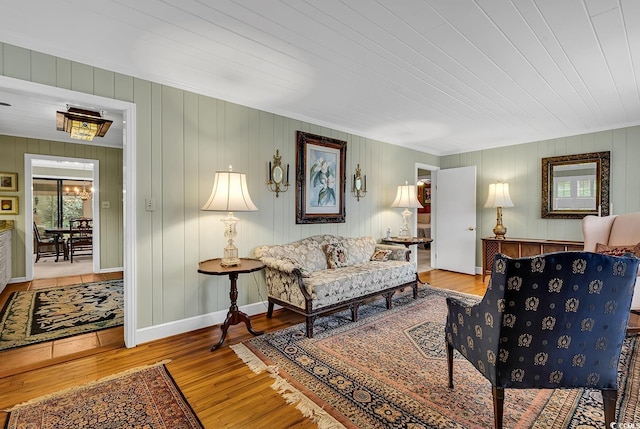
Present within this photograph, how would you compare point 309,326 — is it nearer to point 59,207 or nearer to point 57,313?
point 57,313

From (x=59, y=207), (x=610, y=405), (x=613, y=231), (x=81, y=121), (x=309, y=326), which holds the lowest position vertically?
(x=309, y=326)

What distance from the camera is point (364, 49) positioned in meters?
2.31

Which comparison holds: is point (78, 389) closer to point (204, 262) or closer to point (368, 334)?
point (204, 262)

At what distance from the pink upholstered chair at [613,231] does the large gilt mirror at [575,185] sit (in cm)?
106

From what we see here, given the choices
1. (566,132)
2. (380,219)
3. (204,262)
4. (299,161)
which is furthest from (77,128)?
(566,132)

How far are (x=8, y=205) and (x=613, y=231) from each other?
330 inches

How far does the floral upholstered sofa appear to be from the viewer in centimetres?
298

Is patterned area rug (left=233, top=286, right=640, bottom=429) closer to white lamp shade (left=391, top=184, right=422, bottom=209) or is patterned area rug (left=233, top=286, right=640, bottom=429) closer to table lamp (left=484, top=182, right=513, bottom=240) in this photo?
white lamp shade (left=391, top=184, right=422, bottom=209)

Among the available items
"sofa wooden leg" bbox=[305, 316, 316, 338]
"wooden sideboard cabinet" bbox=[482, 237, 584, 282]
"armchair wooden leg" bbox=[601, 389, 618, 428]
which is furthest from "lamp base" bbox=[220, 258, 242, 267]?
"wooden sideboard cabinet" bbox=[482, 237, 584, 282]

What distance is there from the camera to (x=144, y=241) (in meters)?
2.79

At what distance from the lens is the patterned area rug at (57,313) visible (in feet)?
9.70

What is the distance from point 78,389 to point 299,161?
9.54 ft

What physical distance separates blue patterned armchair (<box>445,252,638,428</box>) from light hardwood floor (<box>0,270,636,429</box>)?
1.09 m

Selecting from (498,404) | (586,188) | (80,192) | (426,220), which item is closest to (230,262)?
(498,404)
